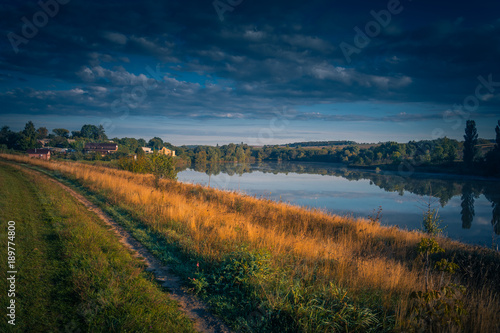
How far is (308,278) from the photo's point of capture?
4.70 metres

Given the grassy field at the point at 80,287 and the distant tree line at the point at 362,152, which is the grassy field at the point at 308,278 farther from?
the distant tree line at the point at 362,152

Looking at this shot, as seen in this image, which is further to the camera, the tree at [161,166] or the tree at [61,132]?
the tree at [61,132]

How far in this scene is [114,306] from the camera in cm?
360

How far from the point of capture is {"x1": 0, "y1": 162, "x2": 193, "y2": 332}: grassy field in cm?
329

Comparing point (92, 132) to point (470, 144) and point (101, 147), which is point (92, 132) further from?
point (470, 144)

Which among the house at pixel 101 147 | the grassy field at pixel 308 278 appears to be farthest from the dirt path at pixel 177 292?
the house at pixel 101 147

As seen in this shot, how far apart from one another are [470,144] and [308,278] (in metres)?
65.2

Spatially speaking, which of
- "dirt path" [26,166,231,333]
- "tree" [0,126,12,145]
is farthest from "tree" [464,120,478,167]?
"tree" [0,126,12,145]

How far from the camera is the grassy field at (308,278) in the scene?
346 centimetres

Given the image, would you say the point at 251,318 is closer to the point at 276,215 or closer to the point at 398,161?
the point at 276,215

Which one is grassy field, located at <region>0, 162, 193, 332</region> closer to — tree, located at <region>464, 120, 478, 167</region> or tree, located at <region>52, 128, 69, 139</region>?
tree, located at <region>464, 120, 478, 167</region>

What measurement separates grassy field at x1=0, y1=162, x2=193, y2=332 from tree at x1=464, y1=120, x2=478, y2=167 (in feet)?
217

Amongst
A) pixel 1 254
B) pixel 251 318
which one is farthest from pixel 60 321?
pixel 1 254

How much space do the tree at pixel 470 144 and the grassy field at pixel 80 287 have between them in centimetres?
6617
